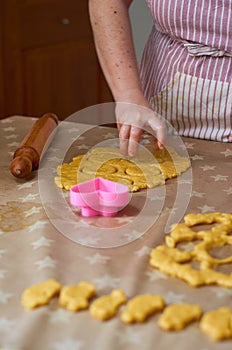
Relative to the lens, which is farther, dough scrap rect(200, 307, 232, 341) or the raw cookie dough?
the raw cookie dough

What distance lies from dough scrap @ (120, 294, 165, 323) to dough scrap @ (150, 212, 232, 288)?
0.06 m

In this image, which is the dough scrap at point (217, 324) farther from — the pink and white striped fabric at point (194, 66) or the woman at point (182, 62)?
the pink and white striped fabric at point (194, 66)

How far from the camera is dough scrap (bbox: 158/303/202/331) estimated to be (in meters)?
0.70

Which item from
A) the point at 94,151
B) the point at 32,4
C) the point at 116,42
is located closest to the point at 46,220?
the point at 94,151

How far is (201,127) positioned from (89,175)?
309 mm

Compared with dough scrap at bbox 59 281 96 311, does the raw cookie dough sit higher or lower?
lower

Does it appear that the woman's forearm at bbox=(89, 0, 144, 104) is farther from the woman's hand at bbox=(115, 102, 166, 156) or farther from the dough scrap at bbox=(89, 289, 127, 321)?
the dough scrap at bbox=(89, 289, 127, 321)

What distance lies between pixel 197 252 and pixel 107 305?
17cm

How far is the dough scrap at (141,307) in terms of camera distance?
710 mm

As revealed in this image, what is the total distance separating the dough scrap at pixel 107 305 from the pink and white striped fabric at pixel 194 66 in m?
0.62

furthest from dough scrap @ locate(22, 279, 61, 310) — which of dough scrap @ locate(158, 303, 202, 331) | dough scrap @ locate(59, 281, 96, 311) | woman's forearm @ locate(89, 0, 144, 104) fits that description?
woman's forearm @ locate(89, 0, 144, 104)

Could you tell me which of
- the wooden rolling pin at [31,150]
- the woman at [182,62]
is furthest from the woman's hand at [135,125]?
the wooden rolling pin at [31,150]

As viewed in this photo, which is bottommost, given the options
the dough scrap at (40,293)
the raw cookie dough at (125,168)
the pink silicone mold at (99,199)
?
the raw cookie dough at (125,168)

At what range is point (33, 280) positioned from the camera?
80cm
